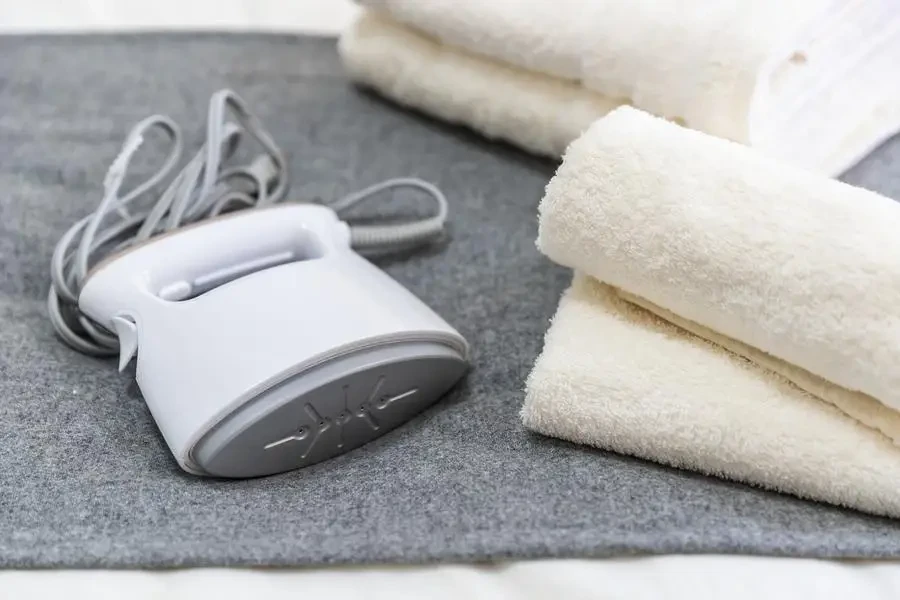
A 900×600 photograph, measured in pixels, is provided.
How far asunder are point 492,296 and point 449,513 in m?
0.20

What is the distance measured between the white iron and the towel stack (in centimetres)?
8

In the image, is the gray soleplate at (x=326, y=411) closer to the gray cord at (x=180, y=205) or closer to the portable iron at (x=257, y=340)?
the portable iron at (x=257, y=340)

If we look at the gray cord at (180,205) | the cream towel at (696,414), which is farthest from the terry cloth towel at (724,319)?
the gray cord at (180,205)

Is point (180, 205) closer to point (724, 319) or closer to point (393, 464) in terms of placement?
point (393, 464)

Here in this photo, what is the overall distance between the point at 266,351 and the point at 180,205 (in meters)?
0.20

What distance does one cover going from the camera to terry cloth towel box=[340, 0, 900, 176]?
56 cm

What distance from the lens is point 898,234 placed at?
0.42 metres

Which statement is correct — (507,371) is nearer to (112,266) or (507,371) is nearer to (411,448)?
(411,448)

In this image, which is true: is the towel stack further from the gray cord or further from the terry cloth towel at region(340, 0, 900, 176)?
the gray cord

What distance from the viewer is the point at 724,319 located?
1.48 feet

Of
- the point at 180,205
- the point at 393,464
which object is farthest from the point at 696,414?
the point at 180,205

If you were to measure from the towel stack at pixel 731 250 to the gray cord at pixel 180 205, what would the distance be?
0.53ft

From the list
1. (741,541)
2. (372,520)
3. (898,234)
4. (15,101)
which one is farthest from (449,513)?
(15,101)

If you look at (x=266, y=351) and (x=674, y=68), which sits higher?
(x=674, y=68)
